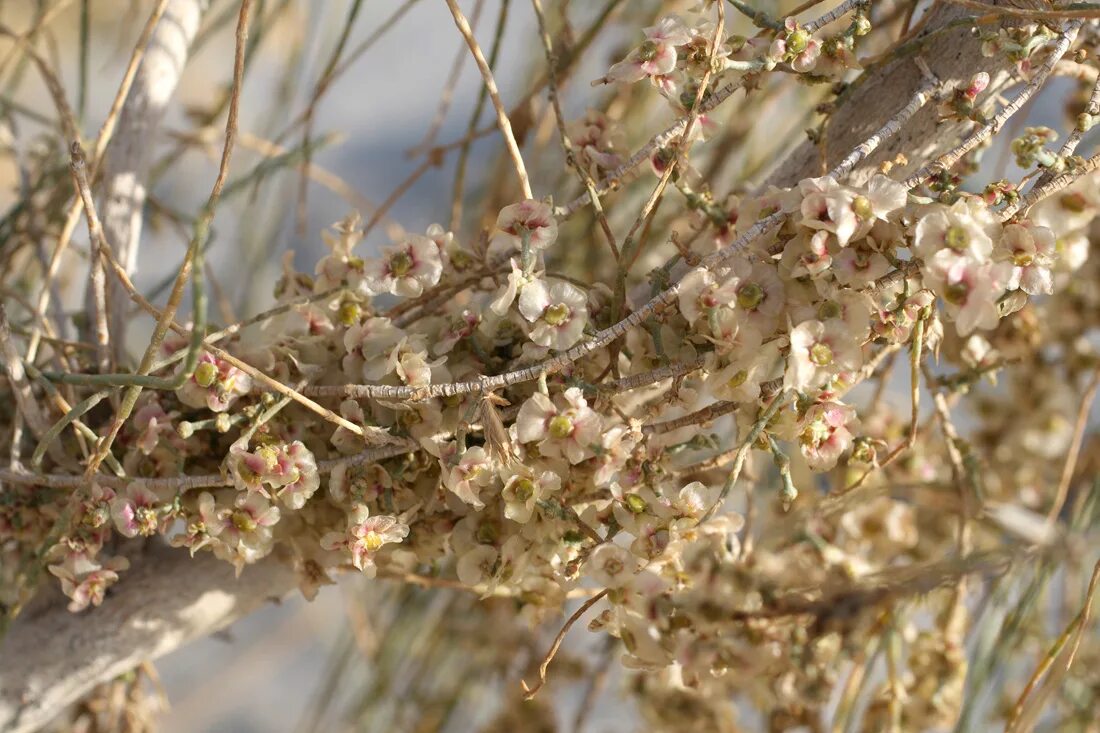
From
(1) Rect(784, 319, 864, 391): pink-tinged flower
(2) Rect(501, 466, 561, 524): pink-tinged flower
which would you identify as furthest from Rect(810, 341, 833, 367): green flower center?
(2) Rect(501, 466, 561, 524): pink-tinged flower

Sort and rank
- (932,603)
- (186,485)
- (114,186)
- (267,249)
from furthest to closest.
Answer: (267,249) → (932,603) → (114,186) → (186,485)

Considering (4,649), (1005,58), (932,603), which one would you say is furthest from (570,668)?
(1005,58)

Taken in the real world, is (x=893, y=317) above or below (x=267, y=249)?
below

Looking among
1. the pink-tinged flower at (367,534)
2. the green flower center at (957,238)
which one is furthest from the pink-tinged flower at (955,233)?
the pink-tinged flower at (367,534)

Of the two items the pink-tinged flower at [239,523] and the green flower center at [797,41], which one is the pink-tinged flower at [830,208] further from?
the pink-tinged flower at [239,523]

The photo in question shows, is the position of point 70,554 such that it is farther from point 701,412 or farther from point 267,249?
point 267,249

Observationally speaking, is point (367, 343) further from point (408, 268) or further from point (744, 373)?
point (744, 373)
